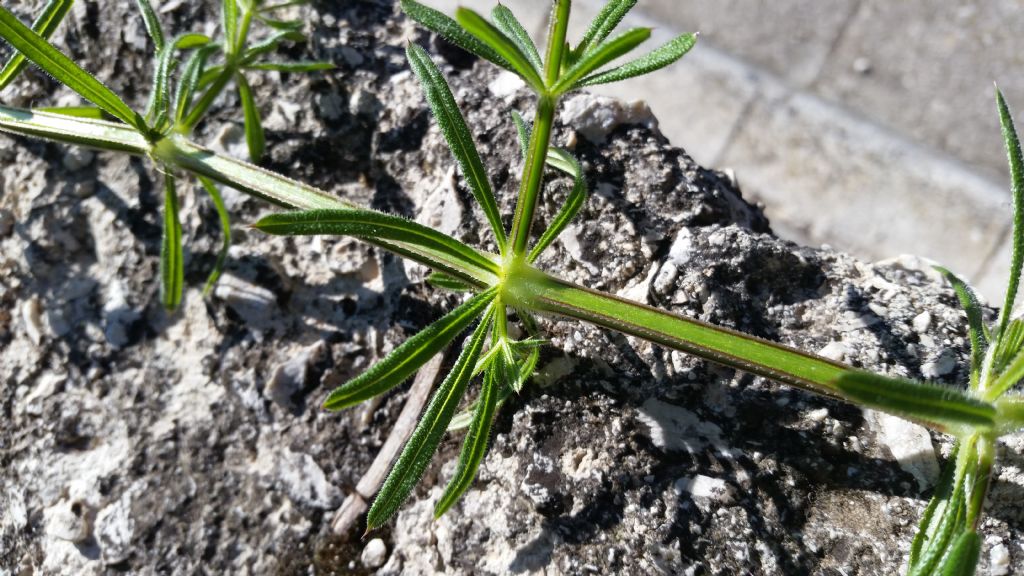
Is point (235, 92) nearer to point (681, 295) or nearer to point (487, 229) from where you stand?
point (487, 229)

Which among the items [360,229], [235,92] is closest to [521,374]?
[360,229]

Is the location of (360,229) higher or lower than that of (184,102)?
lower

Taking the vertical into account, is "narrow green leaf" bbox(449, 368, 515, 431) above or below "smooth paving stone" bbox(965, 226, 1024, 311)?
below

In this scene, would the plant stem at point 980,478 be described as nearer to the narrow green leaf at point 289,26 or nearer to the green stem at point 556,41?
the green stem at point 556,41

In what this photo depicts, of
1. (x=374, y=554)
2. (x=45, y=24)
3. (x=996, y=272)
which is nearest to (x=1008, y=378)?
(x=374, y=554)

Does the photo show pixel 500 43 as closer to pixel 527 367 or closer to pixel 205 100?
pixel 527 367

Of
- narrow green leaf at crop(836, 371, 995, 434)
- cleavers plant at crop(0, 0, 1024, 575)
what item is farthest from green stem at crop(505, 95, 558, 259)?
narrow green leaf at crop(836, 371, 995, 434)

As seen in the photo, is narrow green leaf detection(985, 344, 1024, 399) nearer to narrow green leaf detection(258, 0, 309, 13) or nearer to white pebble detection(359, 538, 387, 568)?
white pebble detection(359, 538, 387, 568)

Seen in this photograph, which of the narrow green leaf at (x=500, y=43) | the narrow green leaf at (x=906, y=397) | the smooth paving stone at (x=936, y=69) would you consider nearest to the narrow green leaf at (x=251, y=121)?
the narrow green leaf at (x=500, y=43)
